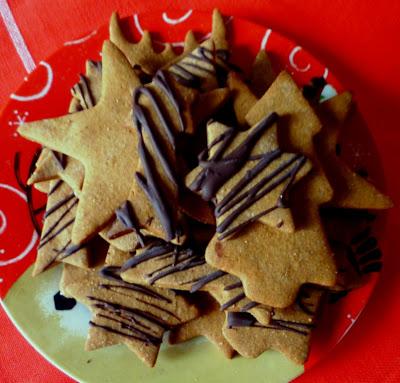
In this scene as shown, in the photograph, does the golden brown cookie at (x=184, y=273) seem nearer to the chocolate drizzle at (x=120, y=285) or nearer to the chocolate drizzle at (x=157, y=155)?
the chocolate drizzle at (x=120, y=285)

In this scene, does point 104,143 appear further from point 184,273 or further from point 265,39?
point 265,39

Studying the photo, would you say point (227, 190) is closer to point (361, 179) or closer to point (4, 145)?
point (361, 179)

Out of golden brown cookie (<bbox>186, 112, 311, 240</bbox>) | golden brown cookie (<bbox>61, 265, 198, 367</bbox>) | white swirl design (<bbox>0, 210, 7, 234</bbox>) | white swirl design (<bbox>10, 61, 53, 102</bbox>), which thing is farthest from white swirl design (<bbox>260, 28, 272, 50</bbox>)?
white swirl design (<bbox>0, 210, 7, 234</bbox>)

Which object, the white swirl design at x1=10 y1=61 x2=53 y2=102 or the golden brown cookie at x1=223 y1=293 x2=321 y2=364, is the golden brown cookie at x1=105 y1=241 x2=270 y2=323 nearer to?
the golden brown cookie at x1=223 y1=293 x2=321 y2=364

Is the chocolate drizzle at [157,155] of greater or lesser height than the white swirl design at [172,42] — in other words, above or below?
below

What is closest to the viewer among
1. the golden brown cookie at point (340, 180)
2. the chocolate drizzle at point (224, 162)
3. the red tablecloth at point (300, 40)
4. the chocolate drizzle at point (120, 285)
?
the chocolate drizzle at point (224, 162)

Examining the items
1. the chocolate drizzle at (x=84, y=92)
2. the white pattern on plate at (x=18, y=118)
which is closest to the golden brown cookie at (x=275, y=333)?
the chocolate drizzle at (x=84, y=92)

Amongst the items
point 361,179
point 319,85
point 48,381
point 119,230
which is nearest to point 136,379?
point 48,381
